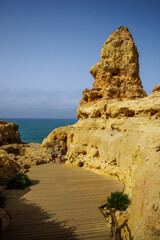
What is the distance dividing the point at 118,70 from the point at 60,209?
11.5 metres

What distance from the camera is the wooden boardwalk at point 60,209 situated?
643 cm

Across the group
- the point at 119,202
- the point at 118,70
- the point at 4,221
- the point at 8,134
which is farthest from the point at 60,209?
the point at 8,134

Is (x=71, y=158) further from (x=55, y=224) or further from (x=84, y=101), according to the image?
(x=55, y=224)

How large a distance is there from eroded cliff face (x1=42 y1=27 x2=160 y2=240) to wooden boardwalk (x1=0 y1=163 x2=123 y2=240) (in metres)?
1.26

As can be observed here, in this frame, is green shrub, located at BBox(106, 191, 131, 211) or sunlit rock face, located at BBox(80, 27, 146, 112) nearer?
green shrub, located at BBox(106, 191, 131, 211)

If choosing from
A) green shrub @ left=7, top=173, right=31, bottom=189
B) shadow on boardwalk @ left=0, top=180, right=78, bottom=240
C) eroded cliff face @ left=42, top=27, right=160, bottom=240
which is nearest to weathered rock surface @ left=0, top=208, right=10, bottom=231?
shadow on boardwalk @ left=0, top=180, right=78, bottom=240

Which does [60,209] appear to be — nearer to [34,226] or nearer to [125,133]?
[34,226]

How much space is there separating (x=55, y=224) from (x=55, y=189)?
3191 millimetres

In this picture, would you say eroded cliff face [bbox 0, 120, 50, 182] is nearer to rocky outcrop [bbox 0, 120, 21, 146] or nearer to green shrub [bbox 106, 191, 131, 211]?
rocky outcrop [bbox 0, 120, 21, 146]

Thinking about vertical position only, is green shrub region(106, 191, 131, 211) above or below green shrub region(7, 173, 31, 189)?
above

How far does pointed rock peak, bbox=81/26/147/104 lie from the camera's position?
1446 cm

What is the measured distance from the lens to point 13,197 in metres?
9.02

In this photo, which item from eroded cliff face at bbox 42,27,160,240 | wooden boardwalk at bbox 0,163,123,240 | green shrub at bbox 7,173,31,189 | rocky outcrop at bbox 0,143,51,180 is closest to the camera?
eroded cliff face at bbox 42,27,160,240

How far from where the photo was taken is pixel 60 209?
309 inches
